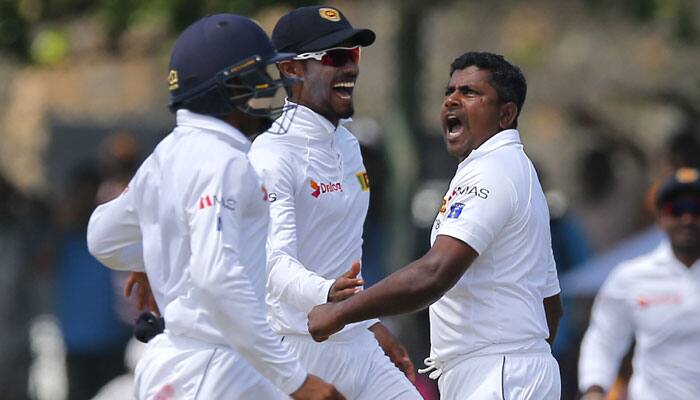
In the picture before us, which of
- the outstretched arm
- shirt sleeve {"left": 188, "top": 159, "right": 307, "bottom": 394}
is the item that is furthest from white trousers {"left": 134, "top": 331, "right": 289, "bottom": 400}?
the outstretched arm

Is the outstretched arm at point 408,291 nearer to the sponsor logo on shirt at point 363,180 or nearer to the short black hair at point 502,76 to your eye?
the short black hair at point 502,76

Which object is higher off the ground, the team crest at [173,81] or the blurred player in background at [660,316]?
the team crest at [173,81]

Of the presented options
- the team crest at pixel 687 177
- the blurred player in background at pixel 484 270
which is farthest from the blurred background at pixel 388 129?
the blurred player in background at pixel 484 270

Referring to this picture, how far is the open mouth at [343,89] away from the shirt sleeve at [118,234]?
1.26 metres

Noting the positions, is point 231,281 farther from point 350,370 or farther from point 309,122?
point 309,122

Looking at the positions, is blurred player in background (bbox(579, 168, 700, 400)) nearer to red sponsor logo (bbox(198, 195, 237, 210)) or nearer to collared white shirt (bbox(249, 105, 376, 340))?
collared white shirt (bbox(249, 105, 376, 340))

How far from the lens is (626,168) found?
50.4 feet

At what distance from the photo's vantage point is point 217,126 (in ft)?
22.1

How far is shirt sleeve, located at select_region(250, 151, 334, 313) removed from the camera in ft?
24.7

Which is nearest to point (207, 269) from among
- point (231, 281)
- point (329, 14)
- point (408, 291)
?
point (231, 281)

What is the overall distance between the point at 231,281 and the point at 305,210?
58.5 inches

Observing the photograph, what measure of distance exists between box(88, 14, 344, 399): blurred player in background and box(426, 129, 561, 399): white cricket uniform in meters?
0.89

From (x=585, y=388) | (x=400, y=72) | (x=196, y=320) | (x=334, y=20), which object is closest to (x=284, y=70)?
(x=334, y=20)

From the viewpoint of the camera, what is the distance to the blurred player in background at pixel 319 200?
25.3ft
